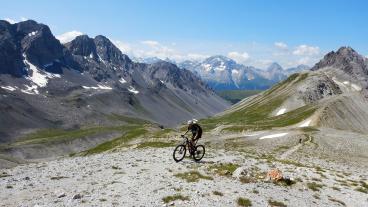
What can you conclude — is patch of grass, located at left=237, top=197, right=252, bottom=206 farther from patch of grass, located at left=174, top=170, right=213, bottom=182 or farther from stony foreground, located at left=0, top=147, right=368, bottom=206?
patch of grass, located at left=174, top=170, right=213, bottom=182

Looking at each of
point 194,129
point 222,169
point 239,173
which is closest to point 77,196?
point 239,173

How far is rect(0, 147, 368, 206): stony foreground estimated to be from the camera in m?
27.5

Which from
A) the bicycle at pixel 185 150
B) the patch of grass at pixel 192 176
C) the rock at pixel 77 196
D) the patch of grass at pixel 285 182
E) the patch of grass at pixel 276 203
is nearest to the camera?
the rock at pixel 77 196

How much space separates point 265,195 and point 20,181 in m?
18.6

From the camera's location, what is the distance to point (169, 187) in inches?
1219

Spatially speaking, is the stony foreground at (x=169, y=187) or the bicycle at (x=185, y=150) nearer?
the stony foreground at (x=169, y=187)

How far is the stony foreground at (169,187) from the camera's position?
90.1ft

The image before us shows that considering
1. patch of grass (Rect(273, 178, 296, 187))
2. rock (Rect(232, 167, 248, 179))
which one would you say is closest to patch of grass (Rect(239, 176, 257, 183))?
rock (Rect(232, 167, 248, 179))

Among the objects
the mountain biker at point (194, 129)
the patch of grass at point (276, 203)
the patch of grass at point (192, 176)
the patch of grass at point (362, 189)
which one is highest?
the mountain biker at point (194, 129)

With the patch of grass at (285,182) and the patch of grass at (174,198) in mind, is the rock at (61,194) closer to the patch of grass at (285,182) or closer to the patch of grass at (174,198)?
the patch of grass at (174,198)

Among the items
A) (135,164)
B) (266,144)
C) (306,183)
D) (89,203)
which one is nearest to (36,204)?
(89,203)

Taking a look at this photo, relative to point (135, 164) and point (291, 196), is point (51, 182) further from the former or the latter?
point (291, 196)

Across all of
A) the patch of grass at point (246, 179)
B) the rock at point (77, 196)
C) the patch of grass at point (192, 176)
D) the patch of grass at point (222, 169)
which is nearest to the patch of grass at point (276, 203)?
the patch of grass at point (246, 179)

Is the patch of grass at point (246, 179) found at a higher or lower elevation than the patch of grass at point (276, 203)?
higher
